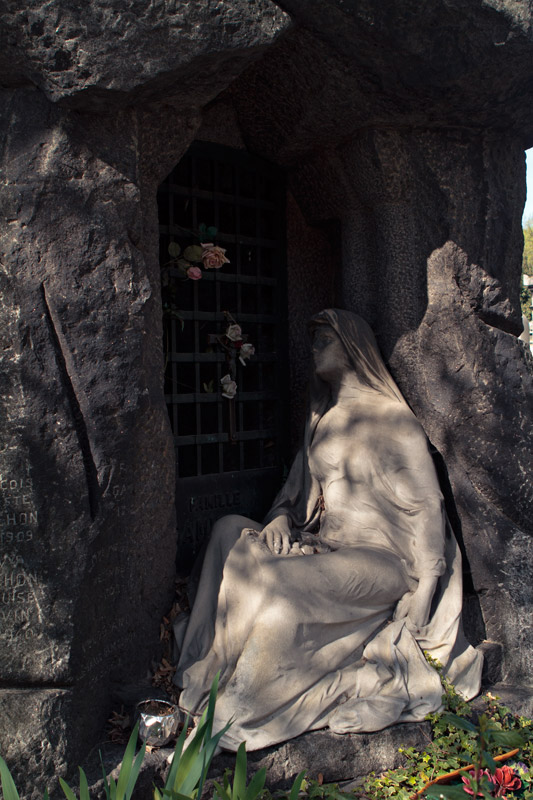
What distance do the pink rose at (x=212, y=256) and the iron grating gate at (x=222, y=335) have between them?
98 millimetres

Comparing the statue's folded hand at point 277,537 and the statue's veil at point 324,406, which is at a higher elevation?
the statue's veil at point 324,406

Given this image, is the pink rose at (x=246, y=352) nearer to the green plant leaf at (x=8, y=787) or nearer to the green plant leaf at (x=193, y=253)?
the green plant leaf at (x=193, y=253)

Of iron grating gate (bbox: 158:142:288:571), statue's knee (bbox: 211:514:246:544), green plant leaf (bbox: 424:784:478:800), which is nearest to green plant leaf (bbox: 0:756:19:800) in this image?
green plant leaf (bbox: 424:784:478:800)

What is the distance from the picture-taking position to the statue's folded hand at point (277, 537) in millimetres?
2926

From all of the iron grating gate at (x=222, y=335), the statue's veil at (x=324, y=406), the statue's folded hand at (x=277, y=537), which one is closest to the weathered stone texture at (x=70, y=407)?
the statue's folded hand at (x=277, y=537)

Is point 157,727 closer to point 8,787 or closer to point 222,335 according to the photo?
Answer: point 8,787

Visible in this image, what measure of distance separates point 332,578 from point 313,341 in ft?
3.72

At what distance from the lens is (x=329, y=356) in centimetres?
329


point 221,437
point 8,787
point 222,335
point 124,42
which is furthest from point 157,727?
point 124,42

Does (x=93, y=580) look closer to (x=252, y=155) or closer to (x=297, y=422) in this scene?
(x=297, y=422)

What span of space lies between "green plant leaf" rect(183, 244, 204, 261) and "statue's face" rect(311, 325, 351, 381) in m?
0.67

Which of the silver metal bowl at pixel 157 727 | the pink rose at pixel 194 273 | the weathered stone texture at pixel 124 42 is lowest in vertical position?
the silver metal bowl at pixel 157 727

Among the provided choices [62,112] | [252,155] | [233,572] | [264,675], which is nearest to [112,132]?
[62,112]

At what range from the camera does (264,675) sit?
2555 mm
